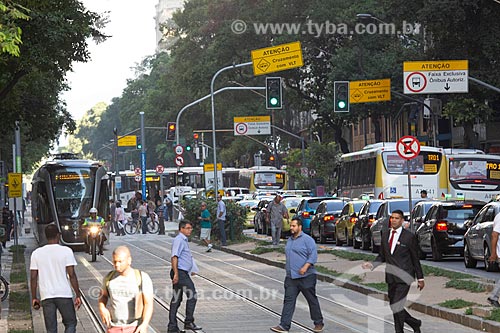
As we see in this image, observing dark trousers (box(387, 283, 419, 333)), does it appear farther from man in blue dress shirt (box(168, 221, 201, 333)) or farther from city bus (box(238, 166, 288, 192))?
city bus (box(238, 166, 288, 192))

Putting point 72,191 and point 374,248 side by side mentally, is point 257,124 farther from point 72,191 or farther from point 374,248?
point 374,248

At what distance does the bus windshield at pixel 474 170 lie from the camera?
143 ft

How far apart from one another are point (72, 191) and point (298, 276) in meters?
29.1

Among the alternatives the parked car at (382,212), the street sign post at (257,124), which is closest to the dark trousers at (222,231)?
the parked car at (382,212)

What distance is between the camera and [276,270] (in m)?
30.4

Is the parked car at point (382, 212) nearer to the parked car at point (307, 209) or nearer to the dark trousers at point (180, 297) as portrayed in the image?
the parked car at point (307, 209)

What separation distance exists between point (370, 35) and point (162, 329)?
1837 inches

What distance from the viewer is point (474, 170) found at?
44406 mm

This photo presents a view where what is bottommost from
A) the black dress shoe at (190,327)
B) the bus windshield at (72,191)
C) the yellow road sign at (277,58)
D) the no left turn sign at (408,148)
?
the black dress shoe at (190,327)

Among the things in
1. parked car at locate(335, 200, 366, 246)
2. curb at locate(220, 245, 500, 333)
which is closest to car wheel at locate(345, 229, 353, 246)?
parked car at locate(335, 200, 366, 246)

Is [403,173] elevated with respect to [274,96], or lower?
lower

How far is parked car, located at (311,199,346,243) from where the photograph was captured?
42750 millimetres

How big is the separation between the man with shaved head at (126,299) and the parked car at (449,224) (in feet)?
66.5

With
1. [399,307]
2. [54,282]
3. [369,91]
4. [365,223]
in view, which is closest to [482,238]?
[365,223]
